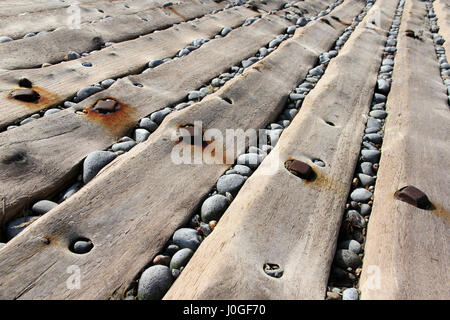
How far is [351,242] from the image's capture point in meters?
1.26

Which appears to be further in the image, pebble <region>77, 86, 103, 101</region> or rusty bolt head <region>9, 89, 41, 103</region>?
pebble <region>77, 86, 103, 101</region>

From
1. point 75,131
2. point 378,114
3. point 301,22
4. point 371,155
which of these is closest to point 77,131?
point 75,131

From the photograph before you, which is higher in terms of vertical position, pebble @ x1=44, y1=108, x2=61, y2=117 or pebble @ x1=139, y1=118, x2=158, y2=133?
pebble @ x1=44, y1=108, x2=61, y2=117

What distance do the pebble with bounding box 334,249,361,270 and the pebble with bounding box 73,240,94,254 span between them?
0.74 m

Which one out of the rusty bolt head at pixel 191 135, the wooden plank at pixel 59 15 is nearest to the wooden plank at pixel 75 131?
the rusty bolt head at pixel 191 135

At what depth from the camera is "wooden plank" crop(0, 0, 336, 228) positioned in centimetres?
129

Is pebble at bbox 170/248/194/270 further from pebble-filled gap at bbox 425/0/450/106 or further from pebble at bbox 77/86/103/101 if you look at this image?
pebble-filled gap at bbox 425/0/450/106

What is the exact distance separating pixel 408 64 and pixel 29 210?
2599mm

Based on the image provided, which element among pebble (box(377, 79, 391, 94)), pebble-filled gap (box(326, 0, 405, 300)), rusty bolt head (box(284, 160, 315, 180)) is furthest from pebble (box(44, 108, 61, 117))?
pebble (box(377, 79, 391, 94))

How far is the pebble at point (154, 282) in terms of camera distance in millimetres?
1009

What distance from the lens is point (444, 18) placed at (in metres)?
4.23

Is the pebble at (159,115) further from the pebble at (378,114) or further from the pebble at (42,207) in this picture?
the pebble at (378,114)

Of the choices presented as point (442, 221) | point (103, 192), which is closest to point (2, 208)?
point (103, 192)

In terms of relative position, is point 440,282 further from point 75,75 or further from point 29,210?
point 75,75
